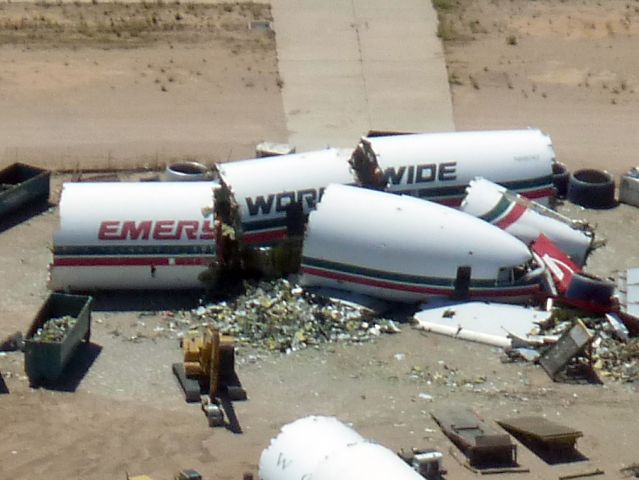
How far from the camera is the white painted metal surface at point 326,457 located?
1185 inches

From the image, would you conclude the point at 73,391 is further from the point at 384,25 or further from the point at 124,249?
the point at 384,25

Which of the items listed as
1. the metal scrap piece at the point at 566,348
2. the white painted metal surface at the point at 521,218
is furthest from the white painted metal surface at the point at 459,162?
the metal scrap piece at the point at 566,348

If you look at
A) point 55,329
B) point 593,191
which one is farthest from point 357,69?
point 55,329

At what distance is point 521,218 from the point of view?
46.4m

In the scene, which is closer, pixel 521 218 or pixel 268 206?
pixel 268 206

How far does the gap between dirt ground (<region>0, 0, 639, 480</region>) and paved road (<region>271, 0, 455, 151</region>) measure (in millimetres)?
809

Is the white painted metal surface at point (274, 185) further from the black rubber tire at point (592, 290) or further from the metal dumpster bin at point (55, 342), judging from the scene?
the black rubber tire at point (592, 290)

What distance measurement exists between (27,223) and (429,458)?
18.6 meters

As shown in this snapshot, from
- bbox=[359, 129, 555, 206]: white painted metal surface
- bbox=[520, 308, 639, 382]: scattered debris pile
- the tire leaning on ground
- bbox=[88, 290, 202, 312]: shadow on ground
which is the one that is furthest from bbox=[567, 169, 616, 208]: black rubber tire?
bbox=[88, 290, 202, 312]: shadow on ground

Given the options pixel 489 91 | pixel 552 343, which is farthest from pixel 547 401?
pixel 489 91

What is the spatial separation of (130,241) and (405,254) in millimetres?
7241

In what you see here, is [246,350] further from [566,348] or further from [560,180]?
[560,180]

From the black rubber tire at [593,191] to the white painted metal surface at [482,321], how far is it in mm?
9177

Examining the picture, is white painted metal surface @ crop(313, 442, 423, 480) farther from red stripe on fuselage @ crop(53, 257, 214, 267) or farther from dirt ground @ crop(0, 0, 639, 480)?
red stripe on fuselage @ crop(53, 257, 214, 267)
